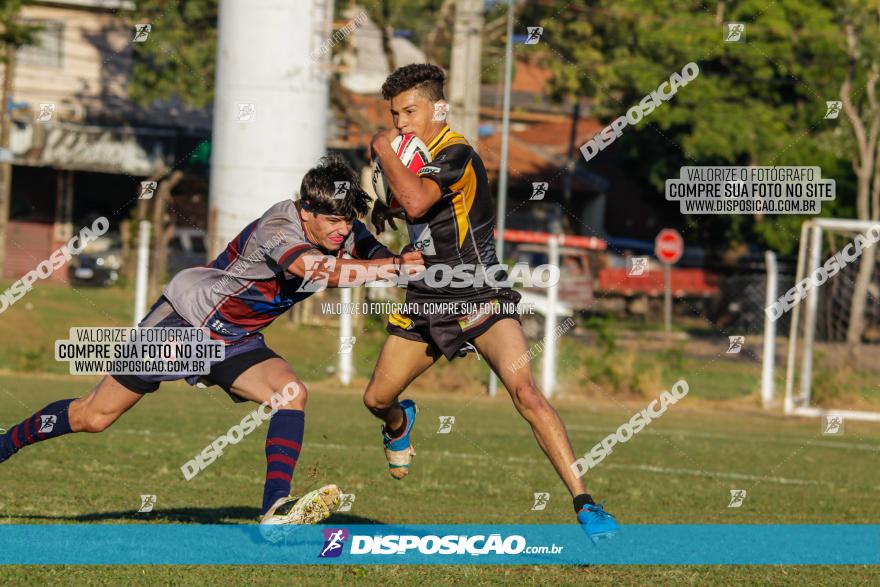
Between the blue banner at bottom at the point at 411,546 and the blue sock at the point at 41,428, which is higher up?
the blue sock at the point at 41,428

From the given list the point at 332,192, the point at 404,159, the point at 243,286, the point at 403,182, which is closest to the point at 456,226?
the point at 404,159

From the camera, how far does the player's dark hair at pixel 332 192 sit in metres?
7.29

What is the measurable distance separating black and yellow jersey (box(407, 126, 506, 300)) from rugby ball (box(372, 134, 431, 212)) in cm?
9

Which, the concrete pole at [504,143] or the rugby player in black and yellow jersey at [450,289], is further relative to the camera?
the concrete pole at [504,143]

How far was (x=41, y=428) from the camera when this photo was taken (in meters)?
7.71

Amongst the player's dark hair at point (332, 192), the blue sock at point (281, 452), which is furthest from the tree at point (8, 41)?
the blue sock at point (281, 452)

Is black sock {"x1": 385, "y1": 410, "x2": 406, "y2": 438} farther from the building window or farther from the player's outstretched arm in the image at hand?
the building window

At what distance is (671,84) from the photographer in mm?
32062

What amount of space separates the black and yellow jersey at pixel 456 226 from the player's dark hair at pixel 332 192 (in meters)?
0.39

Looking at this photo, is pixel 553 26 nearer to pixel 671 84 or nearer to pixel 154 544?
pixel 671 84

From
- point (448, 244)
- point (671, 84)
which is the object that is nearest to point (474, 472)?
point (448, 244)

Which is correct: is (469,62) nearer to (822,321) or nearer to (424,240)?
(822,321)

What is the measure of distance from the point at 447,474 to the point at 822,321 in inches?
450

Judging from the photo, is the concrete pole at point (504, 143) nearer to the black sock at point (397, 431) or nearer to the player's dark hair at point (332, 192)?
the black sock at point (397, 431)
